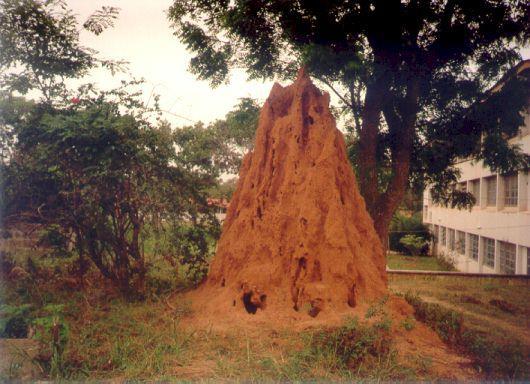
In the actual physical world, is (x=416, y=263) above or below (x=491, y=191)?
below

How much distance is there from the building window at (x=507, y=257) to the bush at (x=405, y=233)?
1092 centimetres

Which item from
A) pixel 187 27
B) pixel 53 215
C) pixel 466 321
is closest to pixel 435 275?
pixel 466 321

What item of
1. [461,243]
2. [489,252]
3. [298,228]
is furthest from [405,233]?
[298,228]

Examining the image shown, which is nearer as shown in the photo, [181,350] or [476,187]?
[181,350]

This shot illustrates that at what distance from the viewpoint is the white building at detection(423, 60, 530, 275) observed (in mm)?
16188

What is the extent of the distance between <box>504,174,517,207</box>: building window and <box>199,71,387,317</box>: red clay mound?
11.2m

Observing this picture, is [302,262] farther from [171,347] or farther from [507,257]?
[507,257]

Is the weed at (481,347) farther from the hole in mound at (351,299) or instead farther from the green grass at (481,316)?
the hole in mound at (351,299)

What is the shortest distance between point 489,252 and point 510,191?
326 cm

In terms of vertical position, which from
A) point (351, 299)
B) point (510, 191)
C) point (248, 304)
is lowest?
point (248, 304)

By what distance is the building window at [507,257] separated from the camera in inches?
696

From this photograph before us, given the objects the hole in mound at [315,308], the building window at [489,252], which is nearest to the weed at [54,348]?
the hole in mound at [315,308]

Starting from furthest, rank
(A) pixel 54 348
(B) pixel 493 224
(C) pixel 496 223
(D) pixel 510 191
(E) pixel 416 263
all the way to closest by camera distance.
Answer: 1. (E) pixel 416 263
2. (B) pixel 493 224
3. (C) pixel 496 223
4. (D) pixel 510 191
5. (A) pixel 54 348

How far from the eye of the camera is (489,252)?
20.3 meters
